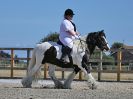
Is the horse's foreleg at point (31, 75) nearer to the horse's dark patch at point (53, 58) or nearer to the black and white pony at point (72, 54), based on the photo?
the black and white pony at point (72, 54)

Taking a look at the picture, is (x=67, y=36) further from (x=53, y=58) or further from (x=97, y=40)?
(x=97, y=40)

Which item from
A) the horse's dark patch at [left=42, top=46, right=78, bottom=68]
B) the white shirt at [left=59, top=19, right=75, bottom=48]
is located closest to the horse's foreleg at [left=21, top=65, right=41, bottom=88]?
the horse's dark patch at [left=42, top=46, right=78, bottom=68]

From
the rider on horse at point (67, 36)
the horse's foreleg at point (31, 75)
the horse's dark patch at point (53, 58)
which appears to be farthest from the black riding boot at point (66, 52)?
the horse's foreleg at point (31, 75)

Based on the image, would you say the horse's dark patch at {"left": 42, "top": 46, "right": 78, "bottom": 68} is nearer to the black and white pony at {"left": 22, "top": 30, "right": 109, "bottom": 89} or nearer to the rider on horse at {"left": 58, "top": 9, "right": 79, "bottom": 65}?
the black and white pony at {"left": 22, "top": 30, "right": 109, "bottom": 89}

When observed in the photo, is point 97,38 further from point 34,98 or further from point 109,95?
point 34,98

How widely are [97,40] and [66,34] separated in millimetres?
924

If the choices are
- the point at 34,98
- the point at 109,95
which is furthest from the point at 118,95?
A: the point at 34,98

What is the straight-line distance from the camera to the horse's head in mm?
13643

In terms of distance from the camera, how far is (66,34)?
13.4 m

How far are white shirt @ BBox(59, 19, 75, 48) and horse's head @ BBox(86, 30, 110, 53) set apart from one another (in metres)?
0.55

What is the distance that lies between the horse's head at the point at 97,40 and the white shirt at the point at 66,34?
55cm

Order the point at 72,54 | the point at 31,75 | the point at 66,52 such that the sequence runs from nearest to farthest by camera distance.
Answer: the point at 66,52 → the point at 72,54 → the point at 31,75

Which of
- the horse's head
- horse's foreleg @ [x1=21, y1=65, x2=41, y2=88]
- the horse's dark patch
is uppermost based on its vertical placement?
the horse's head

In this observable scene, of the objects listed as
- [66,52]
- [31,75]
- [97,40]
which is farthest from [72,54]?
[31,75]
